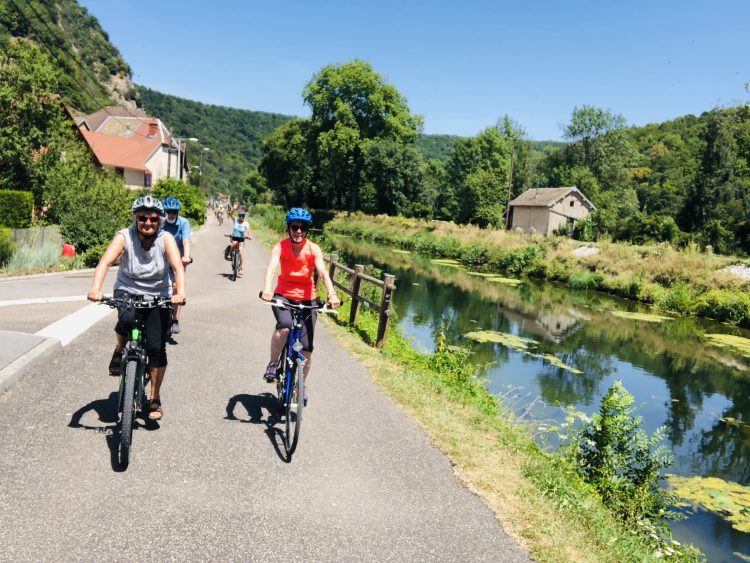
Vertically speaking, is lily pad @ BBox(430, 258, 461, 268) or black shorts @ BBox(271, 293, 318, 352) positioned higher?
A: black shorts @ BBox(271, 293, 318, 352)

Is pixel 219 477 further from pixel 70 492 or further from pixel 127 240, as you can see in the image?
pixel 127 240

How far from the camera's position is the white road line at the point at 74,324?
784 centimetres

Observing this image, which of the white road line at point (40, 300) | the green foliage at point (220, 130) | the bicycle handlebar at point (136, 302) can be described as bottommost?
the white road line at point (40, 300)

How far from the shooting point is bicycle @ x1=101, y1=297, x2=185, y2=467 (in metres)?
4.28

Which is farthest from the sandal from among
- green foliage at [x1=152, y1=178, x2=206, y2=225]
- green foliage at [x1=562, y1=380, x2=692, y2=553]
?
green foliage at [x1=152, y1=178, x2=206, y2=225]

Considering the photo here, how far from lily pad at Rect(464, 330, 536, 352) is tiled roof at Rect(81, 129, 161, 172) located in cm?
5060

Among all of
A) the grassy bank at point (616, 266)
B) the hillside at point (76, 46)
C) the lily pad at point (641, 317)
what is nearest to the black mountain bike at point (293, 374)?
the lily pad at point (641, 317)

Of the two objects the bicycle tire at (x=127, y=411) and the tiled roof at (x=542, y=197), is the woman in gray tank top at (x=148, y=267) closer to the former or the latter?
the bicycle tire at (x=127, y=411)

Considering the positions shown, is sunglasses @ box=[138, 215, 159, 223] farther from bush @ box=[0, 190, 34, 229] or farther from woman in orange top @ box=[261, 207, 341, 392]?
bush @ box=[0, 190, 34, 229]

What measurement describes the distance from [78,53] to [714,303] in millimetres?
133356

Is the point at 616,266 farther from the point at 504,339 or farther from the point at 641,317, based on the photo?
the point at 504,339

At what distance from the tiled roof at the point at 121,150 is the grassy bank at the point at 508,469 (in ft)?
184

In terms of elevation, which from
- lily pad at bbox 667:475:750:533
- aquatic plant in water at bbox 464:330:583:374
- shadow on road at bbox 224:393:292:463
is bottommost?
lily pad at bbox 667:475:750:533

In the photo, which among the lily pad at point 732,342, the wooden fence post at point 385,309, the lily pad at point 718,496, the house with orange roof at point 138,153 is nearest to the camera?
the lily pad at point 718,496
